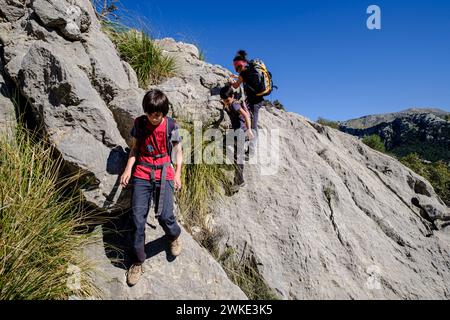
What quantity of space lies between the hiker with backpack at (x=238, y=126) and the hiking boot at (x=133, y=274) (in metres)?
2.16

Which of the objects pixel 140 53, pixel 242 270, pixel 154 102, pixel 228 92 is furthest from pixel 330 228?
pixel 140 53

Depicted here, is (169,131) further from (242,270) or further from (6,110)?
(242,270)

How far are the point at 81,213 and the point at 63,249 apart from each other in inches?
16.2

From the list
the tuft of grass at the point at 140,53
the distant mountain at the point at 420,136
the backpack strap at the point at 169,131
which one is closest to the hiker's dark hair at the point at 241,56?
Answer: the tuft of grass at the point at 140,53

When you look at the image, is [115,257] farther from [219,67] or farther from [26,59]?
[219,67]

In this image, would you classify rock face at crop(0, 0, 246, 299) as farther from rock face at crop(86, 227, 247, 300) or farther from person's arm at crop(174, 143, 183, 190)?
person's arm at crop(174, 143, 183, 190)

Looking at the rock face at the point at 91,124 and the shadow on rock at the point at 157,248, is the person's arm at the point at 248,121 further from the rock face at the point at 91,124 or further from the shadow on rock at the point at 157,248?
the shadow on rock at the point at 157,248

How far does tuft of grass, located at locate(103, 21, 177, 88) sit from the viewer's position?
5523 millimetres

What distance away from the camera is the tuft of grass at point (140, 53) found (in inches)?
217

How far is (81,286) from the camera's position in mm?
2729

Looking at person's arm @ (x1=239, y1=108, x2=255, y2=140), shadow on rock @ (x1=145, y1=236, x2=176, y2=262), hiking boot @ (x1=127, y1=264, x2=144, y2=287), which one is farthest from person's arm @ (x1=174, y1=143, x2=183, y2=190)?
person's arm @ (x1=239, y1=108, x2=255, y2=140)

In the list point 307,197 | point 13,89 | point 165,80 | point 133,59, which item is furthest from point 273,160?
point 13,89

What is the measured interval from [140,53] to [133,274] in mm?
4344

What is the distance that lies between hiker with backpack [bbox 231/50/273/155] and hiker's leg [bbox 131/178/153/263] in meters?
2.56
